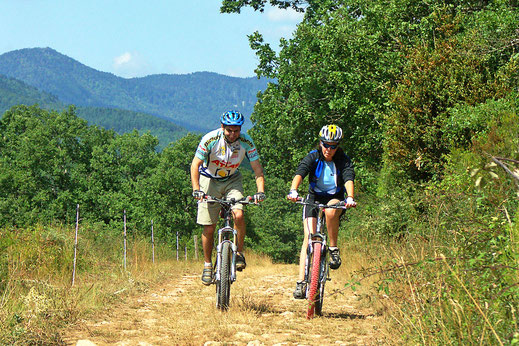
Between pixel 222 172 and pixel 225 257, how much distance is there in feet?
3.23

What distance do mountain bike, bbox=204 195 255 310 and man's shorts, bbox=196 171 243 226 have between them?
0.16m

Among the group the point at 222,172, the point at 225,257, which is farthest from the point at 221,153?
the point at 225,257

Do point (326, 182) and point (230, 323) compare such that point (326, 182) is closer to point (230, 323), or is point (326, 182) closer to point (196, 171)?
point (196, 171)

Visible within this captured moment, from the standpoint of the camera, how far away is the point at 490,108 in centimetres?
1148

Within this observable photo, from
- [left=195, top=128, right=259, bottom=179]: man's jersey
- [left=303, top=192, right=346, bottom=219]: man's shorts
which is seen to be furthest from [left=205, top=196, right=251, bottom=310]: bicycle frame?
[left=303, top=192, right=346, bottom=219]: man's shorts

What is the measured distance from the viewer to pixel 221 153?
22.4ft

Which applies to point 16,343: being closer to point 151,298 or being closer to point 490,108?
point 151,298

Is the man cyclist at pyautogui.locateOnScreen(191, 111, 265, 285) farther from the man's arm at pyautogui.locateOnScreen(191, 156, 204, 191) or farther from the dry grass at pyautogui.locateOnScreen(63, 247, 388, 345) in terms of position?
the dry grass at pyautogui.locateOnScreen(63, 247, 388, 345)

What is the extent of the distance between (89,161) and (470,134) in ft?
201

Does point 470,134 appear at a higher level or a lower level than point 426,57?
lower

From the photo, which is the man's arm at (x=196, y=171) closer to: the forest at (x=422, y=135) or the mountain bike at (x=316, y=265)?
the mountain bike at (x=316, y=265)

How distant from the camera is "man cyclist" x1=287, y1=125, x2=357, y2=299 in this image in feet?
21.3

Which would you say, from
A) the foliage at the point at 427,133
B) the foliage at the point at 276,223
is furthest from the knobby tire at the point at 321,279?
the foliage at the point at 276,223

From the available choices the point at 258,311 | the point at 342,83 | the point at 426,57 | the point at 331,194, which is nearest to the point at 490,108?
the point at 426,57
